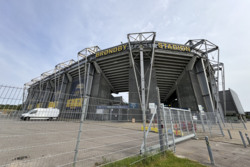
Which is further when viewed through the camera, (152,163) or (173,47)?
(173,47)

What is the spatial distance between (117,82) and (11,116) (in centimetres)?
2530

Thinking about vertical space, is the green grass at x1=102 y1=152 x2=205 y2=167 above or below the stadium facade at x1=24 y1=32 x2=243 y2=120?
below

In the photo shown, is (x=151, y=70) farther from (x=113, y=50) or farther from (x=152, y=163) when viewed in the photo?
(x=152, y=163)

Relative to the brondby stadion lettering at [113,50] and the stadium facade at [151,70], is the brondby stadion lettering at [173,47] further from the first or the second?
the brondby stadion lettering at [113,50]

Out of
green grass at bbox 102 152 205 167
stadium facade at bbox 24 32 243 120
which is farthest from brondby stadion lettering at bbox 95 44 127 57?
green grass at bbox 102 152 205 167

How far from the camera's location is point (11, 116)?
7.76ft

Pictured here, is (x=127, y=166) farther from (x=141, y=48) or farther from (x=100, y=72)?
(x=100, y=72)

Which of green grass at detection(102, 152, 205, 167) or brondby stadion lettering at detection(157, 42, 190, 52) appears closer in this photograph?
green grass at detection(102, 152, 205, 167)

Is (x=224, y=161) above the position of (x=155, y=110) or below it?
below

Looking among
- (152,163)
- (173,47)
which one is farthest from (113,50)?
(152,163)

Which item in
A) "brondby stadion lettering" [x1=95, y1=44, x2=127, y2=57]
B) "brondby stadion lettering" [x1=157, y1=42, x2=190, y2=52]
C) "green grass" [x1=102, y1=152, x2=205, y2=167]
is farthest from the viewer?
"brondby stadion lettering" [x1=95, y1=44, x2=127, y2=57]

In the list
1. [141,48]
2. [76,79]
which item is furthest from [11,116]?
[76,79]

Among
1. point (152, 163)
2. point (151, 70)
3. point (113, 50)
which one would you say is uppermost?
point (113, 50)

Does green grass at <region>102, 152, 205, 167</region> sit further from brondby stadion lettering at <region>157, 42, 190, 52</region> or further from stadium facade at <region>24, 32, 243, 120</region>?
brondby stadion lettering at <region>157, 42, 190, 52</region>
